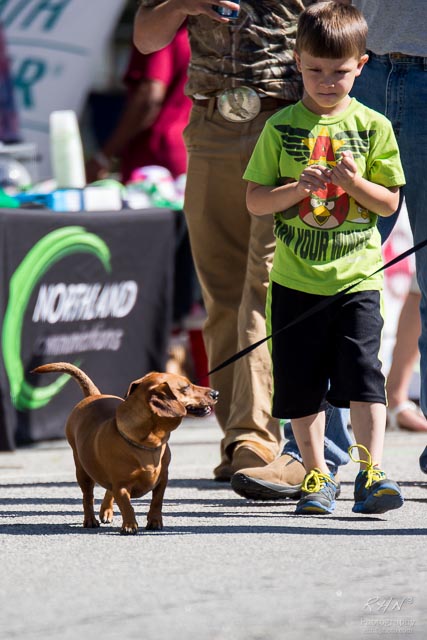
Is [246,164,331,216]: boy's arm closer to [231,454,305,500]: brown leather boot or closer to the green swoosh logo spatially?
Result: [231,454,305,500]: brown leather boot

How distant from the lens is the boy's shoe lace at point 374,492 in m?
4.04

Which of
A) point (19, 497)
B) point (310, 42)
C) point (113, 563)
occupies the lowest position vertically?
point (19, 497)

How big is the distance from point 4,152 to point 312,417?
4.16 m

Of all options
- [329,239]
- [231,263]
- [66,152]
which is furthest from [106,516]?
[66,152]

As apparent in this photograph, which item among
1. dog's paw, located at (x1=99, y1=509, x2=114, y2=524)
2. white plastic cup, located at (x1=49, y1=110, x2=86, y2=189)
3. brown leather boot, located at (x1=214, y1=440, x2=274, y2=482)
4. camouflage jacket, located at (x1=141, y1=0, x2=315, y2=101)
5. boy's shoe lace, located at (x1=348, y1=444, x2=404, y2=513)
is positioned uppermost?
camouflage jacket, located at (x1=141, y1=0, x2=315, y2=101)

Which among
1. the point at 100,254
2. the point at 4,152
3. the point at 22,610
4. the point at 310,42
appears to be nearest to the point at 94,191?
the point at 100,254

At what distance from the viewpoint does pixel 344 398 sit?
4.19 m

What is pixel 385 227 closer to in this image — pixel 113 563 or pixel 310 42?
pixel 310 42

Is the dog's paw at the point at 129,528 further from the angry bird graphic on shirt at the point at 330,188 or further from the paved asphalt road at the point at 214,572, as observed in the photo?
the angry bird graphic on shirt at the point at 330,188

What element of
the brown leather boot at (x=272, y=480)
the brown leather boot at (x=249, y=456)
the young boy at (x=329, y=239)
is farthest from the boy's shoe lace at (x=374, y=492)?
the brown leather boot at (x=249, y=456)

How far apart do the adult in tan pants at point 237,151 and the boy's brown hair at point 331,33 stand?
0.69 metres

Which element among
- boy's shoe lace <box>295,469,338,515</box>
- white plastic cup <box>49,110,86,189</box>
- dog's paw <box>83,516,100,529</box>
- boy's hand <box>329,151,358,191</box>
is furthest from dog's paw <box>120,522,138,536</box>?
white plastic cup <box>49,110,86,189</box>

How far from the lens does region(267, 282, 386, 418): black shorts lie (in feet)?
13.6

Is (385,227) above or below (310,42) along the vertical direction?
below
